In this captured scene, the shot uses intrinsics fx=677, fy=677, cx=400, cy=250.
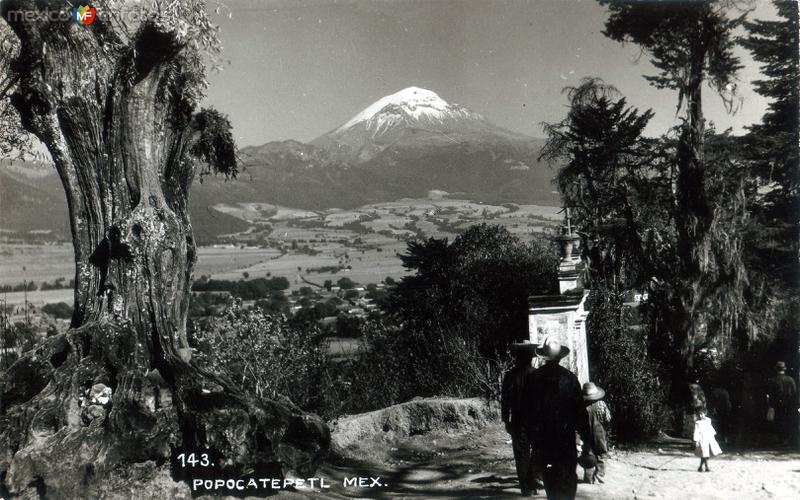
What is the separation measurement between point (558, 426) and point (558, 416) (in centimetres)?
8

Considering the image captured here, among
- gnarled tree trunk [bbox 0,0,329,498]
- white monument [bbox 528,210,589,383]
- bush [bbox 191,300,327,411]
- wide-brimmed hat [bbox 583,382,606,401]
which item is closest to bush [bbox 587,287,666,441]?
white monument [bbox 528,210,589,383]

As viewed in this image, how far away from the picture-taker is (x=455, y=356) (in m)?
14.0

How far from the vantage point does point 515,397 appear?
6.14 meters

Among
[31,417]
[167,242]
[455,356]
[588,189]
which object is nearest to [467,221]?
[588,189]

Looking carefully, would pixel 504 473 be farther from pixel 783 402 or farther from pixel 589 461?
pixel 783 402

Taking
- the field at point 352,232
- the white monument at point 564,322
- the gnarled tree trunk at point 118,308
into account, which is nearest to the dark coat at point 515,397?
→ the gnarled tree trunk at point 118,308

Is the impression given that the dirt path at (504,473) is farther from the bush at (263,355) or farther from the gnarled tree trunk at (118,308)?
the bush at (263,355)

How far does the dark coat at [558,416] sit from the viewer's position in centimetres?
539

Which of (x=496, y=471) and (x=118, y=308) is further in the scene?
(x=496, y=471)

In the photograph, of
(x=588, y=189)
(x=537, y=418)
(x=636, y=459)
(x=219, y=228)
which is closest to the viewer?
(x=537, y=418)

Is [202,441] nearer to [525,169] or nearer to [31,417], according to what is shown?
[31,417]

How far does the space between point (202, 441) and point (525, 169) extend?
15528mm

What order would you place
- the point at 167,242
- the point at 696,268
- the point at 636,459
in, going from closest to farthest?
the point at 167,242, the point at 636,459, the point at 696,268

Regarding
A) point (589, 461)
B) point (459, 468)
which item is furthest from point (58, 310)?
point (589, 461)
